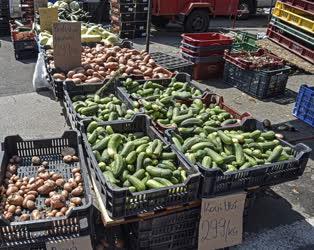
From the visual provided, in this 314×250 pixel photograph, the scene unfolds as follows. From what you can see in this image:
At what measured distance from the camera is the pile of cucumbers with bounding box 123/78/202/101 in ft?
15.2

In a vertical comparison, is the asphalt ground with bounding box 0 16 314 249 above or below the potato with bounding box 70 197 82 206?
below

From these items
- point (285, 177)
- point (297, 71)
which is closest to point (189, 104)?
point (285, 177)

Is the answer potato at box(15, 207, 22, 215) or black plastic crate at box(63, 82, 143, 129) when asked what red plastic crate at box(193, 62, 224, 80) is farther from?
potato at box(15, 207, 22, 215)

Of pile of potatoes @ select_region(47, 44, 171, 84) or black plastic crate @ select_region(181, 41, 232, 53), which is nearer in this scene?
pile of potatoes @ select_region(47, 44, 171, 84)

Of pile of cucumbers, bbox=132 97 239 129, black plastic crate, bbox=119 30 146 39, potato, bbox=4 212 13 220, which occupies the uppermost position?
pile of cucumbers, bbox=132 97 239 129

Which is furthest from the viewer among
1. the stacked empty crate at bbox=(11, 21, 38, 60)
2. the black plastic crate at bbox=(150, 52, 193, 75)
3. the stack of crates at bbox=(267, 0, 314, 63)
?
the stacked empty crate at bbox=(11, 21, 38, 60)

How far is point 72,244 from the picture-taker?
2.71m

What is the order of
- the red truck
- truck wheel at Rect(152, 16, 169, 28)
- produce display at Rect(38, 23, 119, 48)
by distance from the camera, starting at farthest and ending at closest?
1. truck wheel at Rect(152, 16, 169, 28)
2. the red truck
3. produce display at Rect(38, 23, 119, 48)

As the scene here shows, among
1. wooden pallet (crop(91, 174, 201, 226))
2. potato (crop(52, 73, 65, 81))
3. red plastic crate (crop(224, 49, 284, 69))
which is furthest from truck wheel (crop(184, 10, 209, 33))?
wooden pallet (crop(91, 174, 201, 226))

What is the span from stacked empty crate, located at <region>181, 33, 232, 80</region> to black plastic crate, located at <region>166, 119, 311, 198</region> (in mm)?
4644

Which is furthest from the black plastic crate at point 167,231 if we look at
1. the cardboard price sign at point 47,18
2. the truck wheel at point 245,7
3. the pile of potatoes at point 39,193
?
the truck wheel at point 245,7

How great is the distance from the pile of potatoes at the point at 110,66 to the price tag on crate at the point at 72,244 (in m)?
2.80

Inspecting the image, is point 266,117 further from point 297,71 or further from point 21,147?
point 21,147

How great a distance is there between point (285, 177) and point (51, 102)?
4.77 m
